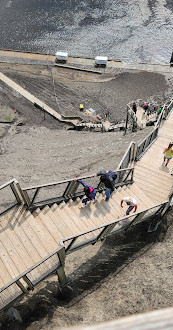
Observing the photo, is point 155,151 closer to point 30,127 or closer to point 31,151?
point 31,151

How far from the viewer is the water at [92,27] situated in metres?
31.3

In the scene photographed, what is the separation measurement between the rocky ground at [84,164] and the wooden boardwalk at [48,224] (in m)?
1.51

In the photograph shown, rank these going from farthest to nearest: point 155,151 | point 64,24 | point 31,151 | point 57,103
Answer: point 64,24, point 57,103, point 31,151, point 155,151

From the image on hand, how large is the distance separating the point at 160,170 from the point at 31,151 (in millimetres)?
9031

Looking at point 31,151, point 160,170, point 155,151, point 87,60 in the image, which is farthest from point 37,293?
point 87,60

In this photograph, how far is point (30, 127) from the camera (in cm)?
2133

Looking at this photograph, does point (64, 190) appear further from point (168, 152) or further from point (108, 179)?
point (168, 152)

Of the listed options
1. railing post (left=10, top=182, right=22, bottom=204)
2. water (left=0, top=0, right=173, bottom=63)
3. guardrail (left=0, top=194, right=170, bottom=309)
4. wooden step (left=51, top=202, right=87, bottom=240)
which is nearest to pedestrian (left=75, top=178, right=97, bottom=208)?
wooden step (left=51, top=202, right=87, bottom=240)

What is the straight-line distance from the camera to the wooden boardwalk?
762cm

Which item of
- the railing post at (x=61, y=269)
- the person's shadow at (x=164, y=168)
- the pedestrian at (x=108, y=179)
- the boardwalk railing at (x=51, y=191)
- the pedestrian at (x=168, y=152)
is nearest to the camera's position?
the railing post at (x=61, y=269)

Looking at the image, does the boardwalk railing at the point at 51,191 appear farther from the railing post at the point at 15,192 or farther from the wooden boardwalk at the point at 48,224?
the wooden boardwalk at the point at 48,224

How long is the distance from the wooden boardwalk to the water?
2323 centimetres

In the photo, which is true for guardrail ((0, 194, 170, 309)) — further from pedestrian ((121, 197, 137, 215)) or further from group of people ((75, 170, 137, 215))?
group of people ((75, 170, 137, 215))

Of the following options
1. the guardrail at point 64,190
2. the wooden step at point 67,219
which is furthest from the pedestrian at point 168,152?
the wooden step at point 67,219
